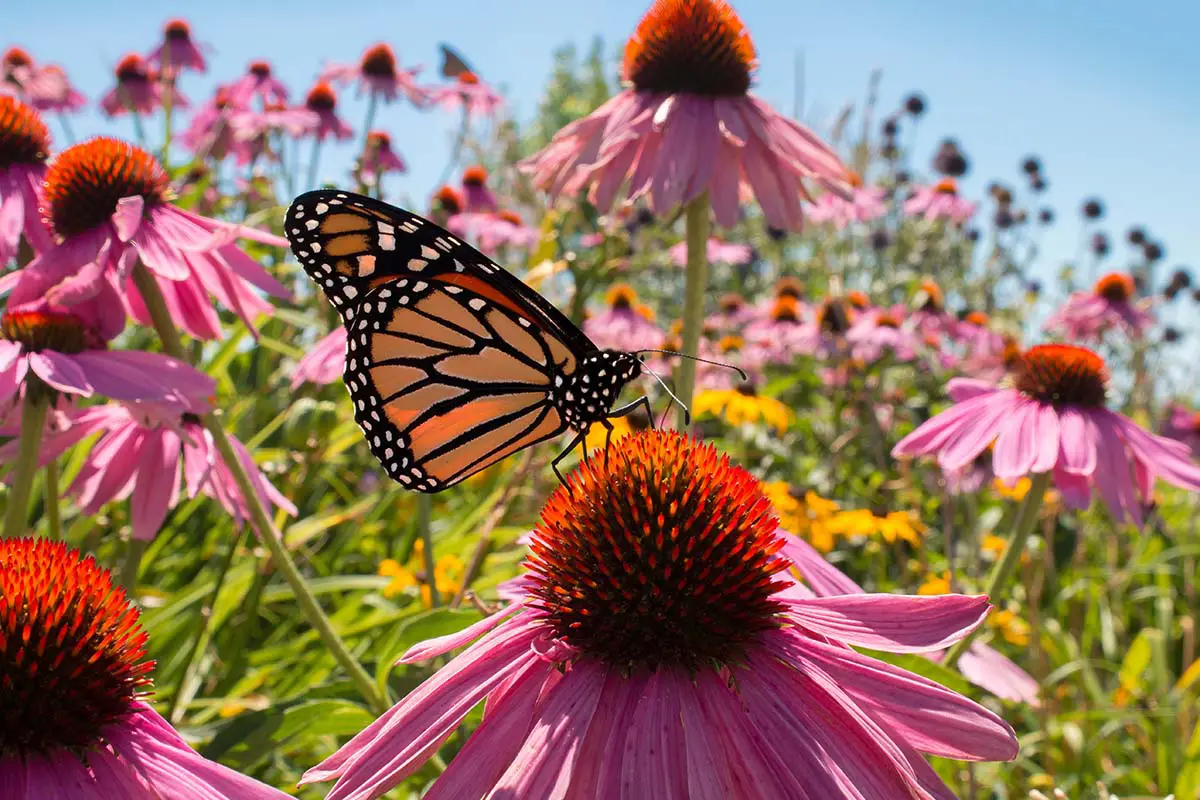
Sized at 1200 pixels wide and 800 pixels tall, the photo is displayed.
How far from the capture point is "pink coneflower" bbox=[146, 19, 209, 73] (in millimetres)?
7188

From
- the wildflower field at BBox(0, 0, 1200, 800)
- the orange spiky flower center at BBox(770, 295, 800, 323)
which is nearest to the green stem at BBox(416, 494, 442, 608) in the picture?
the wildflower field at BBox(0, 0, 1200, 800)

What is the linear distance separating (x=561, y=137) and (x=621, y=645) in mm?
1634

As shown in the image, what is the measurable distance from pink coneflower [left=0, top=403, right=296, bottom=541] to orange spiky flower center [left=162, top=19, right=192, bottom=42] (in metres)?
6.24

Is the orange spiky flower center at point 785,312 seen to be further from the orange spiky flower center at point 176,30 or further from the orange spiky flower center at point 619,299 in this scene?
the orange spiky flower center at point 176,30

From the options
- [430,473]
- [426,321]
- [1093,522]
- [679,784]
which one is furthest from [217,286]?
[1093,522]

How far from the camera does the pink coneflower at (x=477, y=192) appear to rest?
7.12 m

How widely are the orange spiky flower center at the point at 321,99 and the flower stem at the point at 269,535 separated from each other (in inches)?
196

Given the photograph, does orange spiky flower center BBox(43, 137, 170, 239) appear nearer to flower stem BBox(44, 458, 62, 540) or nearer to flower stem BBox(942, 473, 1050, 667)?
flower stem BBox(44, 458, 62, 540)

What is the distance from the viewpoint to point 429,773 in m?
1.79

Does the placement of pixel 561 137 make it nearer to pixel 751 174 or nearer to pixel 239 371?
pixel 751 174

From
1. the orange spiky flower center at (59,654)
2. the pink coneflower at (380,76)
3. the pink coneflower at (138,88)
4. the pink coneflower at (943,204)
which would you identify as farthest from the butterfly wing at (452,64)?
the orange spiky flower center at (59,654)

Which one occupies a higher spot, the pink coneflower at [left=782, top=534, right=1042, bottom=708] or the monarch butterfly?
the monarch butterfly

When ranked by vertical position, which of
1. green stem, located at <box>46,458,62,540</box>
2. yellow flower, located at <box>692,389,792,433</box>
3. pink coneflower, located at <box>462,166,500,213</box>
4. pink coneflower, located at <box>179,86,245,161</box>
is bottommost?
yellow flower, located at <box>692,389,792,433</box>

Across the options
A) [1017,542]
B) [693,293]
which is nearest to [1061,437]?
[1017,542]
